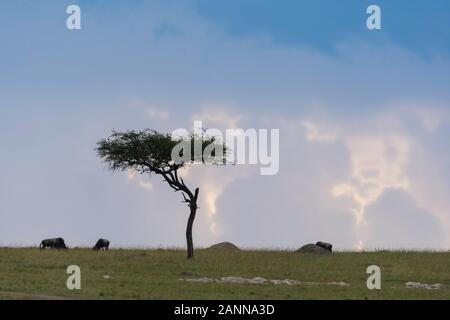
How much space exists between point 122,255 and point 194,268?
920 cm

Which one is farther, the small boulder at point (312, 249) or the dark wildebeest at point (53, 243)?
the dark wildebeest at point (53, 243)

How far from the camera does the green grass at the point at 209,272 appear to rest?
3788 centimetres

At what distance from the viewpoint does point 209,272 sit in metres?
51.3

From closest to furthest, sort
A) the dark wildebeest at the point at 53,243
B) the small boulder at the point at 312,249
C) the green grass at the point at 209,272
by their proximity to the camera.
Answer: the green grass at the point at 209,272 → the small boulder at the point at 312,249 → the dark wildebeest at the point at 53,243

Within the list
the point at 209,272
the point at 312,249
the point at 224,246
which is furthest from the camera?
the point at 224,246

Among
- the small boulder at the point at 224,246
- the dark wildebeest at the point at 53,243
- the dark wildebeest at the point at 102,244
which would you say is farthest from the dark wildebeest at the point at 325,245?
the dark wildebeest at the point at 53,243

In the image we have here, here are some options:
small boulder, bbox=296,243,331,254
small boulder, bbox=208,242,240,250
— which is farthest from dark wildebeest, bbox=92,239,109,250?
small boulder, bbox=296,243,331,254

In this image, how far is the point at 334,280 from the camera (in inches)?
1881

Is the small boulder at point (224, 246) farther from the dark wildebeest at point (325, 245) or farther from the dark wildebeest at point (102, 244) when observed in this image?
the dark wildebeest at point (102, 244)

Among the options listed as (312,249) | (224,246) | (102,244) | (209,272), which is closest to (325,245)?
(312,249)

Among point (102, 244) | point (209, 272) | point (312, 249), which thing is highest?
point (102, 244)

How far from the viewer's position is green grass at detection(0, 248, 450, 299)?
37.9 meters

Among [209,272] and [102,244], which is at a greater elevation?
[102,244]

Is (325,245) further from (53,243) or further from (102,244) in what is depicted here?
(53,243)
